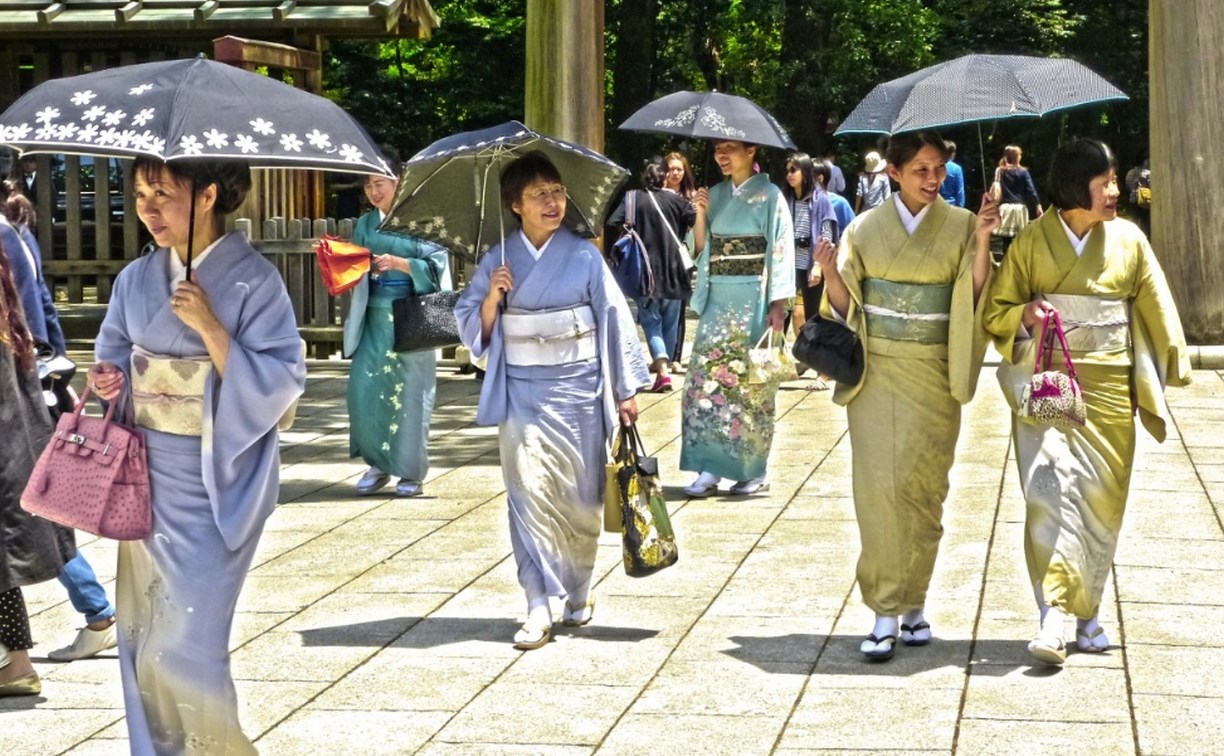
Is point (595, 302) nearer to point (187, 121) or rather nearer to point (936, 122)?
point (936, 122)

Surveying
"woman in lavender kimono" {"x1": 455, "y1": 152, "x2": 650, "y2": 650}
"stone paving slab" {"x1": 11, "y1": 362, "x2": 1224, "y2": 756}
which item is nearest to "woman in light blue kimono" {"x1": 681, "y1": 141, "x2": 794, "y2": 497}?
"stone paving slab" {"x1": 11, "y1": 362, "x2": 1224, "y2": 756}

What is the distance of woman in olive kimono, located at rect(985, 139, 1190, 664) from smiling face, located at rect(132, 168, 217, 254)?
9.06 feet

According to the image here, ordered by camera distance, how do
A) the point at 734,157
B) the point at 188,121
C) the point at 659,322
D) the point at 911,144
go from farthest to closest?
the point at 659,322 → the point at 734,157 → the point at 911,144 → the point at 188,121

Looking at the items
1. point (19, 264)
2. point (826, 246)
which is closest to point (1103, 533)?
point (826, 246)

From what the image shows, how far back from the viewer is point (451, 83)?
89.4 ft

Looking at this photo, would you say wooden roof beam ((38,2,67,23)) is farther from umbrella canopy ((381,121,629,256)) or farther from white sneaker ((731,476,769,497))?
umbrella canopy ((381,121,629,256))

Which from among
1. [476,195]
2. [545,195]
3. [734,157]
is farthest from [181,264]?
[734,157]

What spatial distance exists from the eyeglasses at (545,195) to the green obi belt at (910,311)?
1131mm

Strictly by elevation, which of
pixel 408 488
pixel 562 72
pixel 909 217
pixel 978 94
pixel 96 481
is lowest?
pixel 408 488

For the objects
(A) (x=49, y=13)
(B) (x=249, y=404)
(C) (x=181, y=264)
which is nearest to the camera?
(B) (x=249, y=404)

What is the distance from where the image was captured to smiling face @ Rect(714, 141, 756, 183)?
8.78 meters

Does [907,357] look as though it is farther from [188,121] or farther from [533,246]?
[188,121]

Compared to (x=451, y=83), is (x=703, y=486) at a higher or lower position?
lower

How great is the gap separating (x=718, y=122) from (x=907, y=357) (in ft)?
8.94
